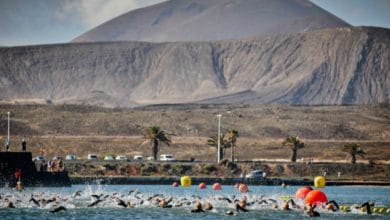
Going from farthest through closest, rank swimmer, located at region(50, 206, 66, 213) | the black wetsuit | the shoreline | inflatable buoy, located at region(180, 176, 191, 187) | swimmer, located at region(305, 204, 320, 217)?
the shoreline < inflatable buoy, located at region(180, 176, 191, 187) < the black wetsuit < swimmer, located at region(50, 206, 66, 213) < swimmer, located at region(305, 204, 320, 217)

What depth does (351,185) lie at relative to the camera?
12475cm

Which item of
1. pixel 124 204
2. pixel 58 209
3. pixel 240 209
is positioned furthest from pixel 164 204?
pixel 58 209

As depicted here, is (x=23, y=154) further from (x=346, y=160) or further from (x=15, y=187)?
(x=346, y=160)

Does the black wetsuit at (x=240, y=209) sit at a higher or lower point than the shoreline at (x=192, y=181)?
lower

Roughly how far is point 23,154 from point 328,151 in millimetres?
91060

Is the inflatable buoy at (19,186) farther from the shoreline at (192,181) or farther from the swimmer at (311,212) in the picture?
the swimmer at (311,212)

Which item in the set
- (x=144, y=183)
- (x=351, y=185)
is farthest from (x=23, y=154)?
(x=351, y=185)

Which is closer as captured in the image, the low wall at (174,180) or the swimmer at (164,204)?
the swimmer at (164,204)

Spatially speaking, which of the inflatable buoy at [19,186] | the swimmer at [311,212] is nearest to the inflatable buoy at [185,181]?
the inflatable buoy at [19,186]

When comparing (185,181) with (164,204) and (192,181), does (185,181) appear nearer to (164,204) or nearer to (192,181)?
(192,181)

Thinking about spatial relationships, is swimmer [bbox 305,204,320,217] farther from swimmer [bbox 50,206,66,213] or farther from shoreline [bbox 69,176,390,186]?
shoreline [bbox 69,176,390,186]

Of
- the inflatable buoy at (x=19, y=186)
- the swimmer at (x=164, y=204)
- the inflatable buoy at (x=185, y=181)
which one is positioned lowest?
the swimmer at (x=164, y=204)

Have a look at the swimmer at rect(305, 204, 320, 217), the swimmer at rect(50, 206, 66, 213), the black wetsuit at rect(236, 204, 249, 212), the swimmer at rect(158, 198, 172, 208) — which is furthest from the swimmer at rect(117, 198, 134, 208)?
the swimmer at rect(305, 204, 320, 217)

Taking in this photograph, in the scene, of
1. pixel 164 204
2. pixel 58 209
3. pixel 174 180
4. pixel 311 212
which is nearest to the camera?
pixel 311 212
